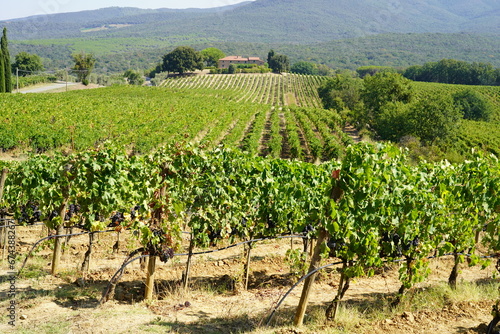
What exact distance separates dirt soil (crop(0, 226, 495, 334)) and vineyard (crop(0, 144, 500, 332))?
0.40 meters

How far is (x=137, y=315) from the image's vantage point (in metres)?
6.70

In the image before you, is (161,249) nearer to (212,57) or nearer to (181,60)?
(181,60)

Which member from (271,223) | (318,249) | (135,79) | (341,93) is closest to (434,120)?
(341,93)

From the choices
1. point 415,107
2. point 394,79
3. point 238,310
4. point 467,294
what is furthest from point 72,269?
point 394,79

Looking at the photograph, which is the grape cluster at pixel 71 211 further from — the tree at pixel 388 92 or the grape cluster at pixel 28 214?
the tree at pixel 388 92

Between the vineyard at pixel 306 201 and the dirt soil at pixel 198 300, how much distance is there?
1.30 feet

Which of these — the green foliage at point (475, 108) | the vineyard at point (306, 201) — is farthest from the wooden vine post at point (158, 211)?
the green foliage at point (475, 108)

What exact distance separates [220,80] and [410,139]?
77.7 metres

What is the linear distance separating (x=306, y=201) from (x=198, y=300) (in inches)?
108

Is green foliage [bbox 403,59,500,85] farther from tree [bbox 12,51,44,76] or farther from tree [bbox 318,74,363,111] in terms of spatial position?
tree [bbox 12,51,44,76]

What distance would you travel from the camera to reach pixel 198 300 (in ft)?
25.6

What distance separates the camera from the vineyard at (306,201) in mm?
6211

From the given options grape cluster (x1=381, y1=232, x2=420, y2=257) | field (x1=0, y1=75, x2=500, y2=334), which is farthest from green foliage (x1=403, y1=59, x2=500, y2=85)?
grape cluster (x1=381, y1=232, x2=420, y2=257)

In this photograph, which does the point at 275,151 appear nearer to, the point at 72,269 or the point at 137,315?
the point at 72,269
